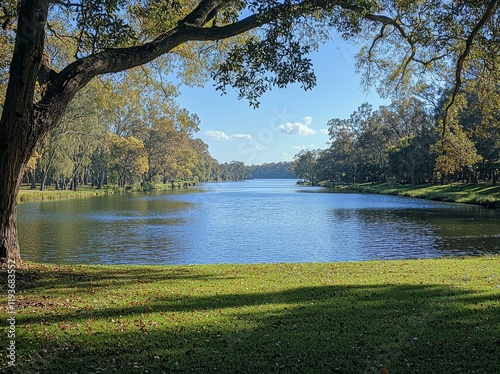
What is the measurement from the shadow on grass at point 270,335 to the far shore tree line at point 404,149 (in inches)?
391

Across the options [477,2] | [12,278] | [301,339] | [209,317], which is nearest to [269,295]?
[209,317]

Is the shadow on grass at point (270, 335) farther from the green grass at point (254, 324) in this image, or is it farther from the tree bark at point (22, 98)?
the tree bark at point (22, 98)

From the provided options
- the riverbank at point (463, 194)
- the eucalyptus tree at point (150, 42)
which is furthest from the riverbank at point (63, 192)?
the riverbank at point (463, 194)

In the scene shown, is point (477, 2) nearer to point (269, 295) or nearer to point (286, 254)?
point (269, 295)

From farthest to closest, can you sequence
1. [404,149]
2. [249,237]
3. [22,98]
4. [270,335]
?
[404,149] < [249,237] < [22,98] < [270,335]

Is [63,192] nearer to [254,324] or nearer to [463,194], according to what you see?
[463,194]

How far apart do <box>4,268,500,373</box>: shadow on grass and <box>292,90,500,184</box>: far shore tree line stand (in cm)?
993

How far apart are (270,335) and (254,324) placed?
1.70 feet

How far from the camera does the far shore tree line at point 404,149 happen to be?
3166cm

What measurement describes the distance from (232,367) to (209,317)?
185 centimetres

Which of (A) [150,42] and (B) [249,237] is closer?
(A) [150,42]

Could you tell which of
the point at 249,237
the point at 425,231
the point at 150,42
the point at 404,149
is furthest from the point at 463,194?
the point at 150,42

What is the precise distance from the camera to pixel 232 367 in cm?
475

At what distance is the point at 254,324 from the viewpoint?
6238 mm
